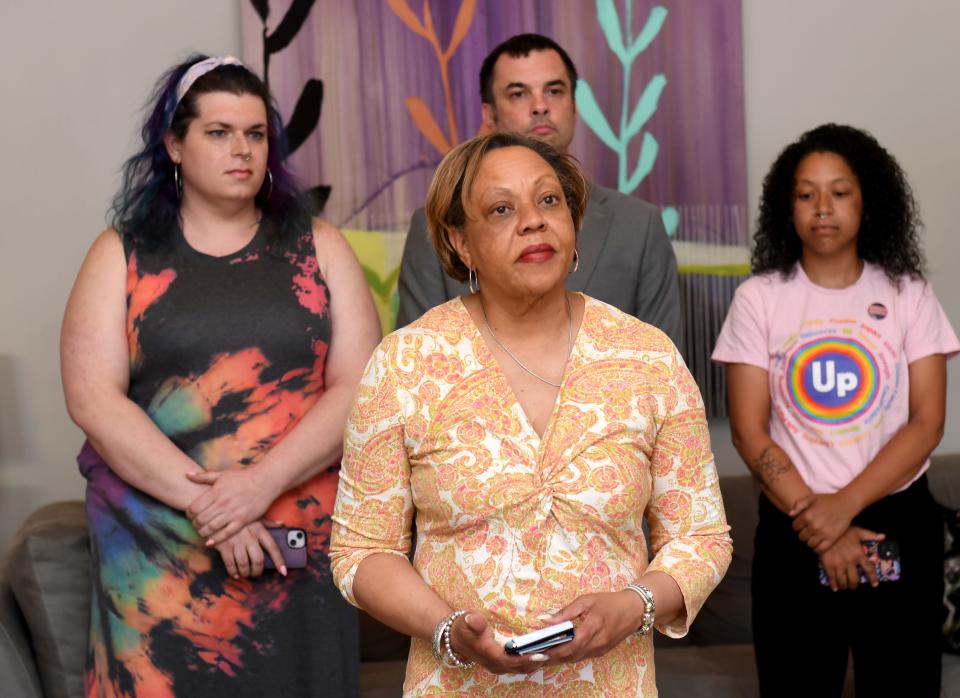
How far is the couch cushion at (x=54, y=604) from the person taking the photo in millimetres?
3088

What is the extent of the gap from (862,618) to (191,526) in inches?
57.7

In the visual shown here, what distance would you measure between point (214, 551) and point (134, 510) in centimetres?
19

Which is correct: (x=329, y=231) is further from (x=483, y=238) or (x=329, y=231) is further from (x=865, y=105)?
(x=865, y=105)

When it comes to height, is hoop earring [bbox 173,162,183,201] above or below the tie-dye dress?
above

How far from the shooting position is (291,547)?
2520 mm

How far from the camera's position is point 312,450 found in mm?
2510

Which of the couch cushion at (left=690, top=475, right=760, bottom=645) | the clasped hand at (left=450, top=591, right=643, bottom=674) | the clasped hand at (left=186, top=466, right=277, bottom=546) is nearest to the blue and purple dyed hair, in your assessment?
the clasped hand at (left=186, top=466, right=277, bottom=546)

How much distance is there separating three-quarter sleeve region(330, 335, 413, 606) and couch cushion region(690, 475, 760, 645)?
79.7 inches

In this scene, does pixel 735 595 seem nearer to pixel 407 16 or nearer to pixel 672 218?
pixel 672 218

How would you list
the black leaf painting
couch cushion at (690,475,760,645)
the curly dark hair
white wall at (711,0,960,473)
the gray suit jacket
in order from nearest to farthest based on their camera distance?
1. the gray suit jacket
2. the curly dark hair
3. couch cushion at (690,475,760,645)
4. the black leaf painting
5. white wall at (711,0,960,473)

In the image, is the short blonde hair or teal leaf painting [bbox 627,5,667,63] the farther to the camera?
teal leaf painting [bbox 627,5,667,63]

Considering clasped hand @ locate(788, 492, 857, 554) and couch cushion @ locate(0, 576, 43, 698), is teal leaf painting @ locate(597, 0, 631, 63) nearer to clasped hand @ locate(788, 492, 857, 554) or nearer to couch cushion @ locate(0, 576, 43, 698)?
clasped hand @ locate(788, 492, 857, 554)

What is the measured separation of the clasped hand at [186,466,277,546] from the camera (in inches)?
97.1

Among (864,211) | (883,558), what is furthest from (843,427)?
(864,211)
